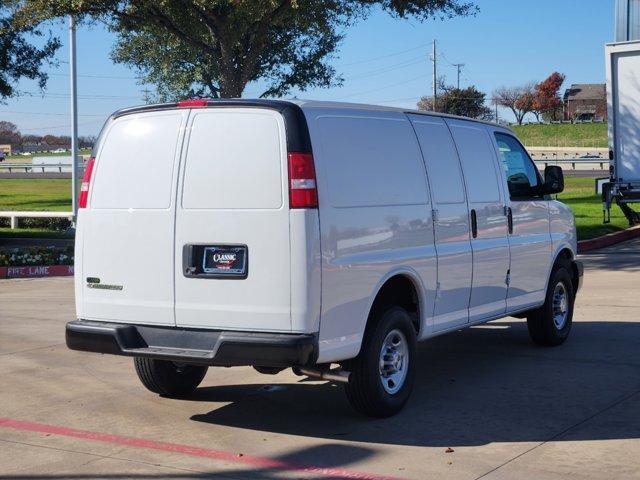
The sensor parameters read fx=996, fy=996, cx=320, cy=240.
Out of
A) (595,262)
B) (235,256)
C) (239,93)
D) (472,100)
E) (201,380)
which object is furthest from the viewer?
(472,100)

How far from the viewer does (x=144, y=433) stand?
6895 millimetres

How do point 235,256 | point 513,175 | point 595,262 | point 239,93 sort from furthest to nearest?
1. point 239,93
2. point 595,262
3. point 513,175
4. point 235,256

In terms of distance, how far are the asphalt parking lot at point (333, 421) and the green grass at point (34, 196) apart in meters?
26.5

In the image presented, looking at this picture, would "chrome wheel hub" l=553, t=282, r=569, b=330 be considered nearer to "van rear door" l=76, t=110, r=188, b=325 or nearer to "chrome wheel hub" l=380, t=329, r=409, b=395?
"chrome wheel hub" l=380, t=329, r=409, b=395

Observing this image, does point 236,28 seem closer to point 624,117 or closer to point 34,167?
point 624,117

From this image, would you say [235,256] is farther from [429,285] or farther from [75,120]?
[75,120]

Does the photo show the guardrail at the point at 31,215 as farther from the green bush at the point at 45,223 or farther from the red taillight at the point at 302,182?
the red taillight at the point at 302,182

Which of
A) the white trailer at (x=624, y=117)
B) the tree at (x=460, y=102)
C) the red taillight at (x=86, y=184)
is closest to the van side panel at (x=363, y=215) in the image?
the red taillight at (x=86, y=184)

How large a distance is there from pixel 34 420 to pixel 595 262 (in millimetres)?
12852

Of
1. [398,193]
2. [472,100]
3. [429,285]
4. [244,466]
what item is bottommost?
[244,466]

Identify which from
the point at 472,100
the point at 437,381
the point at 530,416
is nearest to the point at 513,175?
the point at 437,381

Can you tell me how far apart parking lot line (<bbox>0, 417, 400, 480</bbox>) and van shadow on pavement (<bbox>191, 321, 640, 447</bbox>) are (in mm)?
637

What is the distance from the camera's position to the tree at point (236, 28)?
19844 millimetres

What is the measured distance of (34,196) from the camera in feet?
148
